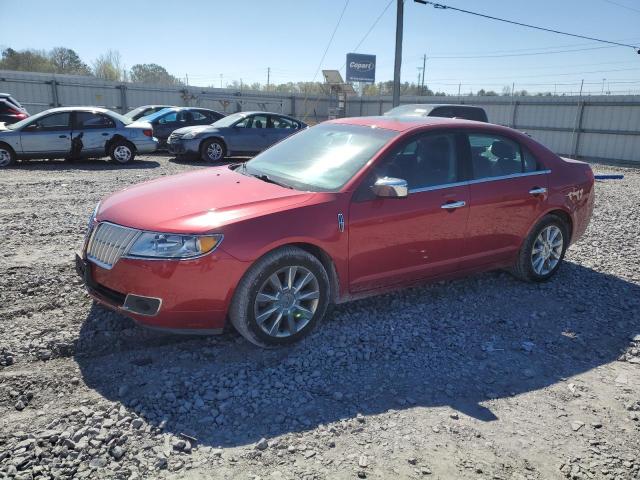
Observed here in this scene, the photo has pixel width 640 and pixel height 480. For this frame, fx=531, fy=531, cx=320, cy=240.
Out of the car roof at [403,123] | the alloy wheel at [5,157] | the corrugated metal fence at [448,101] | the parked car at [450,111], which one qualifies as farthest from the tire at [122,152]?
the corrugated metal fence at [448,101]

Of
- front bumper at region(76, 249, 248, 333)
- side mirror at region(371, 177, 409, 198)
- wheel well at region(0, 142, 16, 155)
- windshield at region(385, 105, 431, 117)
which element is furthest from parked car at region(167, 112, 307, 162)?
front bumper at region(76, 249, 248, 333)

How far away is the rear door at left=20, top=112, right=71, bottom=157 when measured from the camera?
41.4ft

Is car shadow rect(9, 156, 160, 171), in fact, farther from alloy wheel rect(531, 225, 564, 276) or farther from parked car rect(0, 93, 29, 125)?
alloy wheel rect(531, 225, 564, 276)

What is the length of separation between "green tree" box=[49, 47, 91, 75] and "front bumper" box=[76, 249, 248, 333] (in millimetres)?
63145

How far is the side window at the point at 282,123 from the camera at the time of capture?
627 inches

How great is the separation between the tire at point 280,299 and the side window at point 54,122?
36.8 feet

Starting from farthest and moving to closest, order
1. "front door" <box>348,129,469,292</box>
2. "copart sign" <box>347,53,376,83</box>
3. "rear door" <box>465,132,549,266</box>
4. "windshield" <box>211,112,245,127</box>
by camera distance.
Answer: "copart sign" <box>347,53,376,83</box>
"windshield" <box>211,112,245,127</box>
"rear door" <box>465,132,549,266</box>
"front door" <box>348,129,469,292</box>

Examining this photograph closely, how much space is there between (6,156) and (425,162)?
455 inches

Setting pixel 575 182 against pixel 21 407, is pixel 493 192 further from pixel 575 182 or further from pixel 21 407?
pixel 21 407

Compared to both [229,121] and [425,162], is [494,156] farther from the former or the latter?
[229,121]

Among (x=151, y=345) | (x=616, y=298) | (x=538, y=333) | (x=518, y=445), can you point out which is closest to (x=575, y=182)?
(x=616, y=298)

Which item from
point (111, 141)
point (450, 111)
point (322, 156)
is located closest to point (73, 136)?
point (111, 141)

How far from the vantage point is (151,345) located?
153 inches

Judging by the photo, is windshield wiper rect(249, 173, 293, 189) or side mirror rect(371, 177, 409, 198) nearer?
side mirror rect(371, 177, 409, 198)
